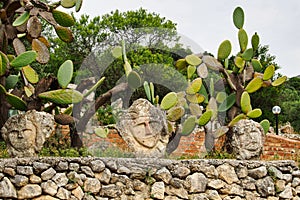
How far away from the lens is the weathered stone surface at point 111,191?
5.42 metres

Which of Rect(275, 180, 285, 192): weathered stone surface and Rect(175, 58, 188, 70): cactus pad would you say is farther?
Rect(175, 58, 188, 70): cactus pad

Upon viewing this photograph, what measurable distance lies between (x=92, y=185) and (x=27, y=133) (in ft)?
3.00

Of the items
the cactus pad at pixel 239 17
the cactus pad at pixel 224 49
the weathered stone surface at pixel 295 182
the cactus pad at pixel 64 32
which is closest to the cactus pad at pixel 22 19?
the cactus pad at pixel 64 32

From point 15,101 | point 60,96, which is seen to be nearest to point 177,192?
point 60,96

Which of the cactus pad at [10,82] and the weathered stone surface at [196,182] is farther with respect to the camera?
the cactus pad at [10,82]

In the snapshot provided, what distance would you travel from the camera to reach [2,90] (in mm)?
5711

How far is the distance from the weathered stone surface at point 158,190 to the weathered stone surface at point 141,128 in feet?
1.70

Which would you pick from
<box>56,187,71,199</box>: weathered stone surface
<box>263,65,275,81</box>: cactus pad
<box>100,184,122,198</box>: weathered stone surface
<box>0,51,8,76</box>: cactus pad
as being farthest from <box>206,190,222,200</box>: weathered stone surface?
<box>0,51,8,76</box>: cactus pad

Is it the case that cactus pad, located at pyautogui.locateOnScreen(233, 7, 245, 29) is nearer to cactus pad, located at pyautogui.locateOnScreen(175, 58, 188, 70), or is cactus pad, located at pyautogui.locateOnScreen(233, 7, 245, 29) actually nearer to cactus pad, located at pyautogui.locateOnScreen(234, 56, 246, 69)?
cactus pad, located at pyautogui.locateOnScreen(234, 56, 246, 69)

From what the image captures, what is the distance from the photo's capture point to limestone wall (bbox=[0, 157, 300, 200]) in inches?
199

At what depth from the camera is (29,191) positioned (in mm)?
5020

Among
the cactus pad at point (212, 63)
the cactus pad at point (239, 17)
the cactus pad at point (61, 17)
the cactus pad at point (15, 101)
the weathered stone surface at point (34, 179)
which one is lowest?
the weathered stone surface at point (34, 179)

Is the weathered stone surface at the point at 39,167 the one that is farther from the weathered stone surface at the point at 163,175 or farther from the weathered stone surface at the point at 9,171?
the weathered stone surface at the point at 163,175

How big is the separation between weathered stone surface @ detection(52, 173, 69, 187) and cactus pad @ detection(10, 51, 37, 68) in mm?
1323
